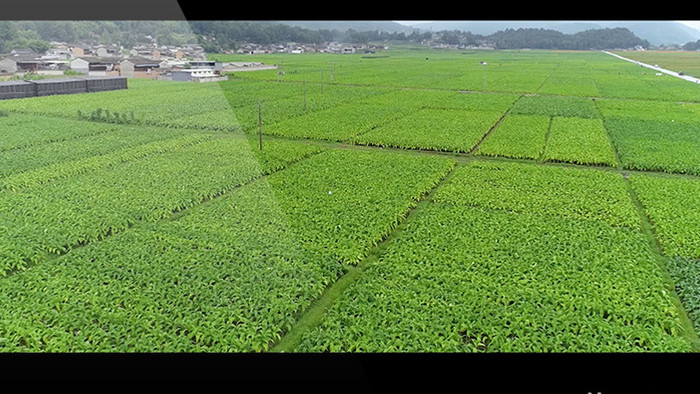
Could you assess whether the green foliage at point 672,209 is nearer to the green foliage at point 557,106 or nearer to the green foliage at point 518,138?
the green foliage at point 518,138

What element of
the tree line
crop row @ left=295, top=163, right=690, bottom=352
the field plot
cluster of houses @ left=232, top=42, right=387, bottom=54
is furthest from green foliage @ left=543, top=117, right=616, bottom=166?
cluster of houses @ left=232, top=42, right=387, bottom=54

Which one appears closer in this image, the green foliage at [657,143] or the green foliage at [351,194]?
the green foliage at [351,194]

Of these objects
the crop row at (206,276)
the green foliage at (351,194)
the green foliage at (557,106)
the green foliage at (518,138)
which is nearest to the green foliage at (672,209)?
the green foliage at (518,138)

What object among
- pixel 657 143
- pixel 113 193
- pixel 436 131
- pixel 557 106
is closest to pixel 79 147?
pixel 113 193

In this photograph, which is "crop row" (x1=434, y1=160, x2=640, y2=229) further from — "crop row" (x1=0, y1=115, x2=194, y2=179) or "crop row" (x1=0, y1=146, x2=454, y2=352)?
"crop row" (x1=0, y1=115, x2=194, y2=179)

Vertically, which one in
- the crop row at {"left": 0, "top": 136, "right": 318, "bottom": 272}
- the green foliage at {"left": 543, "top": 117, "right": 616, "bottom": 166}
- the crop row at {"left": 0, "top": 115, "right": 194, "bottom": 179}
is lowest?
the crop row at {"left": 0, "top": 136, "right": 318, "bottom": 272}

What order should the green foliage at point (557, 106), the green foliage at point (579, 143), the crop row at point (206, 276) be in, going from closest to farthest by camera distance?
the crop row at point (206, 276) < the green foliage at point (579, 143) < the green foliage at point (557, 106)
